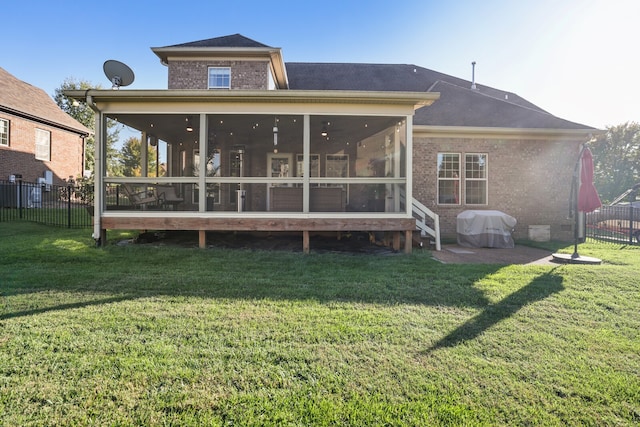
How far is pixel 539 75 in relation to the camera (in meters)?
13.0

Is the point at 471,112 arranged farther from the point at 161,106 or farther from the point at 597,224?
the point at 161,106

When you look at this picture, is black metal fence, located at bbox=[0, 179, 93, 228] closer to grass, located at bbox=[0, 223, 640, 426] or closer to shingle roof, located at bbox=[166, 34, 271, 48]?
grass, located at bbox=[0, 223, 640, 426]

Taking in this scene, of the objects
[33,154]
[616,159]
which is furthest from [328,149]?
[616,159]

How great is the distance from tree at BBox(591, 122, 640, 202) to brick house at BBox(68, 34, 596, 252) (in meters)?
29.1

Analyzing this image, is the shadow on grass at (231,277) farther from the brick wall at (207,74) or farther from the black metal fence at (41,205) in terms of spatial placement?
the brick wall at (207,74)

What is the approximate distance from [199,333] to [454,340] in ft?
7.91

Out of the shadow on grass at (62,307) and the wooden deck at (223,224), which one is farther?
the wooden deck at (223,224)

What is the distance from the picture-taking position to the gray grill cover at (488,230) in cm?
839

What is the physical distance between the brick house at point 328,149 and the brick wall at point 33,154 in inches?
306

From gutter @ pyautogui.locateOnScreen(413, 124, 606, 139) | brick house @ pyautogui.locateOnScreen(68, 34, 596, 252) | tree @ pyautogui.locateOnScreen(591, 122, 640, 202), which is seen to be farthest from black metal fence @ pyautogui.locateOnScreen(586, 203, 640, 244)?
tree @ pyautogui.locateOnScreen(591, 122, 640, 202)

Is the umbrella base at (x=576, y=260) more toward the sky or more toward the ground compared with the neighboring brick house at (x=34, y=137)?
more toward the ground

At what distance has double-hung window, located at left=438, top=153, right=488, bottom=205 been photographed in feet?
32.7

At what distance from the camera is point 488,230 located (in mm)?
8461

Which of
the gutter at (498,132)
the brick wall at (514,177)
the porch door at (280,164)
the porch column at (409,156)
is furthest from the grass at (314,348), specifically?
the porch door at (280,164)
